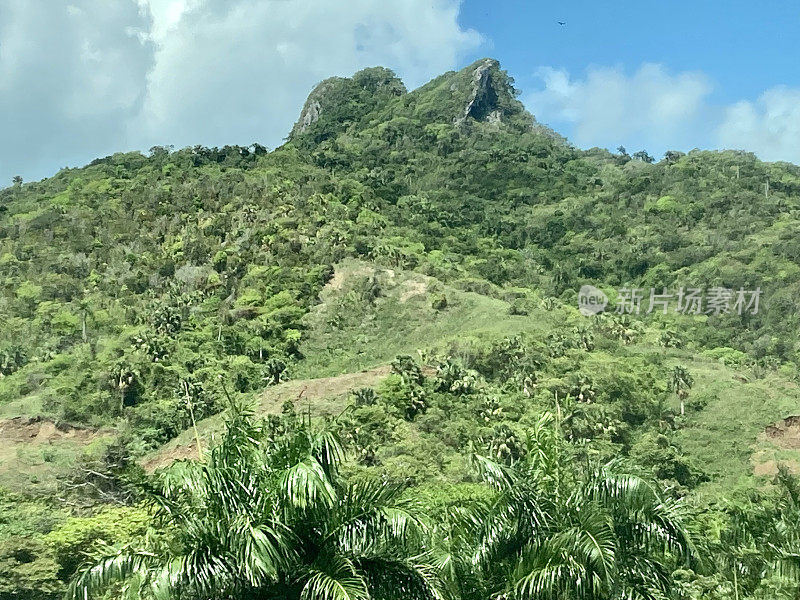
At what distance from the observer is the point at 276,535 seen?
959 cm

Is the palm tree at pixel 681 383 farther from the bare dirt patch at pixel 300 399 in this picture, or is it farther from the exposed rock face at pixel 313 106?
the exposed rock face at pixel 313 106

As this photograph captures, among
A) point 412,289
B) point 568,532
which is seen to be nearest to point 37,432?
point 412,289

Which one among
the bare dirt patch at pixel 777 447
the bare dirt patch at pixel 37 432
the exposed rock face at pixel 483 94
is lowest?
the bare dirt patch at pixel 777 447

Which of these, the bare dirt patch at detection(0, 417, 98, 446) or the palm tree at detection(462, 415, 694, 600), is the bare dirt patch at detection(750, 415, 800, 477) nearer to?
the bare dirt patch at detection(0, 417, 98, 446)

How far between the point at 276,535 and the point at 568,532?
3.38 m

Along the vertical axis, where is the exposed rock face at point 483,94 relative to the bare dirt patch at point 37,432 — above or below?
above

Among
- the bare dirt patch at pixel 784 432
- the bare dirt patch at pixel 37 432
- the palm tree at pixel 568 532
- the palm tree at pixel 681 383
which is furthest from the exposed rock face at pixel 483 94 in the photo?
the palm tree at pixel 568 532

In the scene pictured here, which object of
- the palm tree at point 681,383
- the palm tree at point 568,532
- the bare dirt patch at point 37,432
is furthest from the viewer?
the palm tree at point 681,383

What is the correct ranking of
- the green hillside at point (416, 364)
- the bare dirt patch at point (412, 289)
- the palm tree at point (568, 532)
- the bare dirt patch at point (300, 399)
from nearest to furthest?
the palm tree at point (568, 532), the green hillside at point (416, 364), the bare dirt patch at point (300, 399), the bare dirt patch at point (412, 289)

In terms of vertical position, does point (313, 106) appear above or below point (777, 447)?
above

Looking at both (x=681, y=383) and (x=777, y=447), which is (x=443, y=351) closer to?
(x=681, y=383)

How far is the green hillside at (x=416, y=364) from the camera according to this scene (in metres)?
11.2

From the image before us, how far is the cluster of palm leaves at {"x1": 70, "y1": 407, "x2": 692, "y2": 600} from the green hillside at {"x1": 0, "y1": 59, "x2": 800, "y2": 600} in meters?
0.04

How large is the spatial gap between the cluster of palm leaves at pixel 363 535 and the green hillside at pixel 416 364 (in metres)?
0.04
